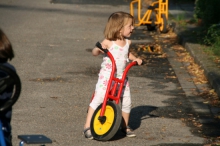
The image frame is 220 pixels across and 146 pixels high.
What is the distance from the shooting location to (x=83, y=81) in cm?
1009

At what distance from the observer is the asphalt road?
7.21 m

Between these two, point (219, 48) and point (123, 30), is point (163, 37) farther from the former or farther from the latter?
point (123, 30)

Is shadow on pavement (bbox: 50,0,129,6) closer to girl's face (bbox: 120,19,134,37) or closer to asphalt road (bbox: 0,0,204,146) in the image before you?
asphalt road (bbox: 0,0,204,146)

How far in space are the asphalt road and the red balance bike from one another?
0.12 meters

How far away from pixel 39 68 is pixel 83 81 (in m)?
1.22

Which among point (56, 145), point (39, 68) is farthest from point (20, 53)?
point (56, 145)

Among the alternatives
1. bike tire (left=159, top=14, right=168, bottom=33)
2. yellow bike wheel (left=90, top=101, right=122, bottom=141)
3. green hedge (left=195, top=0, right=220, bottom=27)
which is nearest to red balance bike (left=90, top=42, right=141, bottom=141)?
yellow bike wheel (left=90, top=101, right=122, bottom=141)

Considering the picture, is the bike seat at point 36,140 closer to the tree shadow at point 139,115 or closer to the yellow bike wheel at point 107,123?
the yellow bike wheel at point 107,123

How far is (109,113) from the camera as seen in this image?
22.3ft

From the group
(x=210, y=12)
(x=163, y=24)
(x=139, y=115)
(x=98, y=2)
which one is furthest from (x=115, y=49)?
(x=98, y=2)

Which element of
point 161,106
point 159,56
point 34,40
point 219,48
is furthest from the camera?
point 34,40

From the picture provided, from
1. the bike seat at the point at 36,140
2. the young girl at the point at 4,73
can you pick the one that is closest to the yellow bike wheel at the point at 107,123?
the young girl at the point at 4,73

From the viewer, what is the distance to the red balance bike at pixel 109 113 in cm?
668

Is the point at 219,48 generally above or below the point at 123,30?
below
